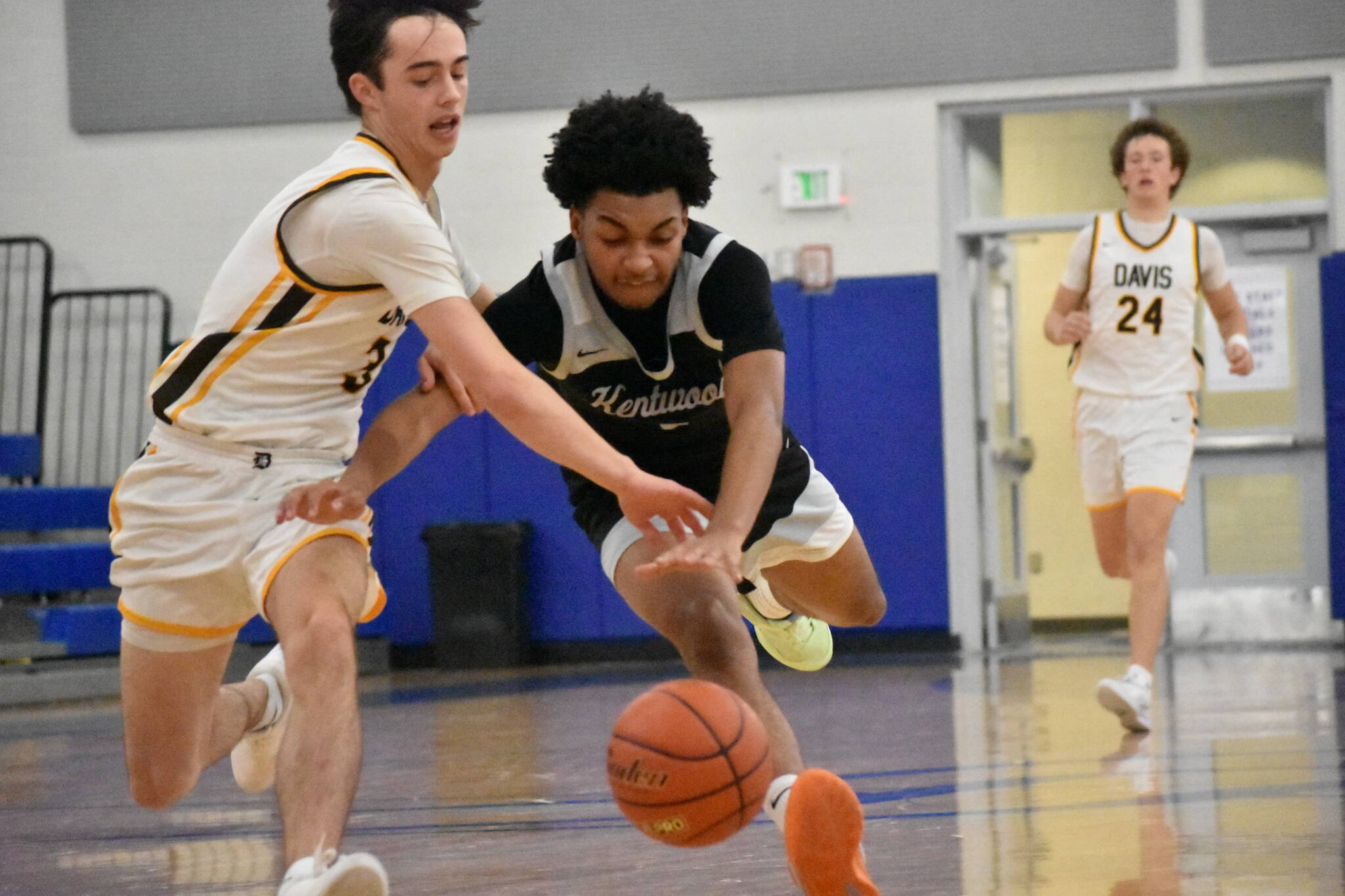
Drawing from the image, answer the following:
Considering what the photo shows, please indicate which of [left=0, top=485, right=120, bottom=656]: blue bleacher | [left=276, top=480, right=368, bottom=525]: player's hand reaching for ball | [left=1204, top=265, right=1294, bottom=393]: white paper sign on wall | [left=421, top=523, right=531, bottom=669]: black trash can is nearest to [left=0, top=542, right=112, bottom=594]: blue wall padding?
[left=0, top=485, right=120, bottom=656]: blue bleacher

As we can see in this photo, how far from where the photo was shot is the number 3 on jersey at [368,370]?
2814mm

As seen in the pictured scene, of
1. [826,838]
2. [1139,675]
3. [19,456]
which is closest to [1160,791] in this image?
[1139,675]

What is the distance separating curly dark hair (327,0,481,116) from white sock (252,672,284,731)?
1379 mm

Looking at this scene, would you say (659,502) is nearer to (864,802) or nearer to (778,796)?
(778,796)

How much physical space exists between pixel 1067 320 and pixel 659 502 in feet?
11.3

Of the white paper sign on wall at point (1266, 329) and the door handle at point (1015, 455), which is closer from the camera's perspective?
the white paper sign on wall at point (1266, 329)

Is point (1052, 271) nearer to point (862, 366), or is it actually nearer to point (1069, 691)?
point (862, 366)

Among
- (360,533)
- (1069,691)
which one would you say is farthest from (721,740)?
(1069,691)

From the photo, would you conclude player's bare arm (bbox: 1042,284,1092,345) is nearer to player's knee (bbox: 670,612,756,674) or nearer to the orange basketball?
player's knee (bbox: 670,612,756,674)

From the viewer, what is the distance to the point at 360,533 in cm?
274

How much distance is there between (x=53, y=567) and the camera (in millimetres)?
8117

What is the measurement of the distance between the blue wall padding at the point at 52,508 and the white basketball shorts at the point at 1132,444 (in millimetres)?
5502

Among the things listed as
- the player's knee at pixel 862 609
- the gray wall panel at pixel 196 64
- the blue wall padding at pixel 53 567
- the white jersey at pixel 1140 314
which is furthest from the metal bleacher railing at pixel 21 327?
the player's knee at pixel 862 609

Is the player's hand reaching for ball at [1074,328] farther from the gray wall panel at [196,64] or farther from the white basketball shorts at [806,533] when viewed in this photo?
the gray wall panel at [196,64]
